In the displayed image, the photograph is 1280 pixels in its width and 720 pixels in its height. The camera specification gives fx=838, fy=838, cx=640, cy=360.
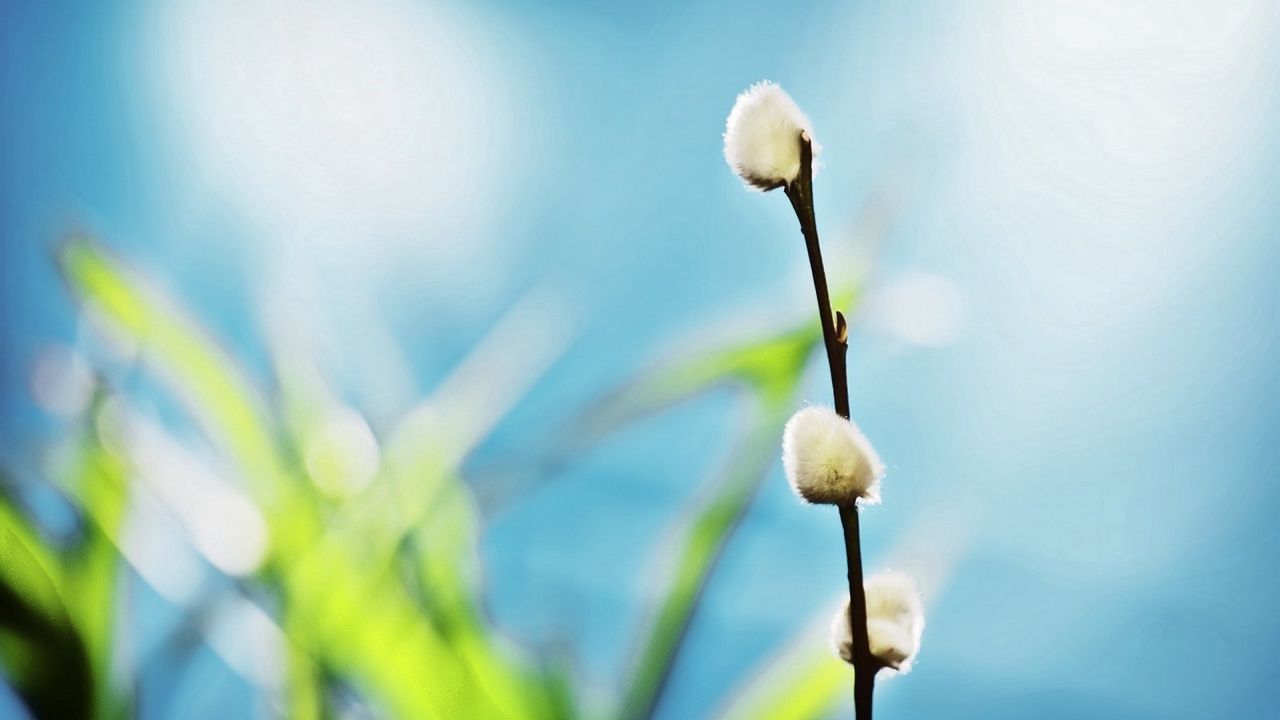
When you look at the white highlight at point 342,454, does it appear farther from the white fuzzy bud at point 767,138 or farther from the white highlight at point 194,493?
the white fuzzy bud at point 767,138

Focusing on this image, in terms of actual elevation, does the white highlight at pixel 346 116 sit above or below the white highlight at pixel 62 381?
above

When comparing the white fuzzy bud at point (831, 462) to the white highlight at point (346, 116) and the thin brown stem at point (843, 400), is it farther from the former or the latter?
the white highlight at point (346, 116)

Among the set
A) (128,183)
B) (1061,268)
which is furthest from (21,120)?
(1061,268)

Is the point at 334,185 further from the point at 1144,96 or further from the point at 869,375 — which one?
the point at 1144,96

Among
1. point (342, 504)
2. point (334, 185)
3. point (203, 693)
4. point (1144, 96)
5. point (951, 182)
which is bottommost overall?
point (203, 693)

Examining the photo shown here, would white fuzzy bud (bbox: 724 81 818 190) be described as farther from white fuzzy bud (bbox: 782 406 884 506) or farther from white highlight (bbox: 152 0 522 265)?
white highlight (bbox: 152 0 522 265)

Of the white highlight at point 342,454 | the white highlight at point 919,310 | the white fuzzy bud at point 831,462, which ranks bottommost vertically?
the white fuzzy bud at point 831,462

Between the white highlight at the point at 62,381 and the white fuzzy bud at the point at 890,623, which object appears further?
the white highlight at the point at 62,381

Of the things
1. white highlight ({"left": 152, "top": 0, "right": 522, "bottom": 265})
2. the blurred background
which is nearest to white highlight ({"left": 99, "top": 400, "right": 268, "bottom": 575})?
the blurred background

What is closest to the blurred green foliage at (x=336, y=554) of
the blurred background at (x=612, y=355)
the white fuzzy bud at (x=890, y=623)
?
the blurred background at (x=612, y=355)
